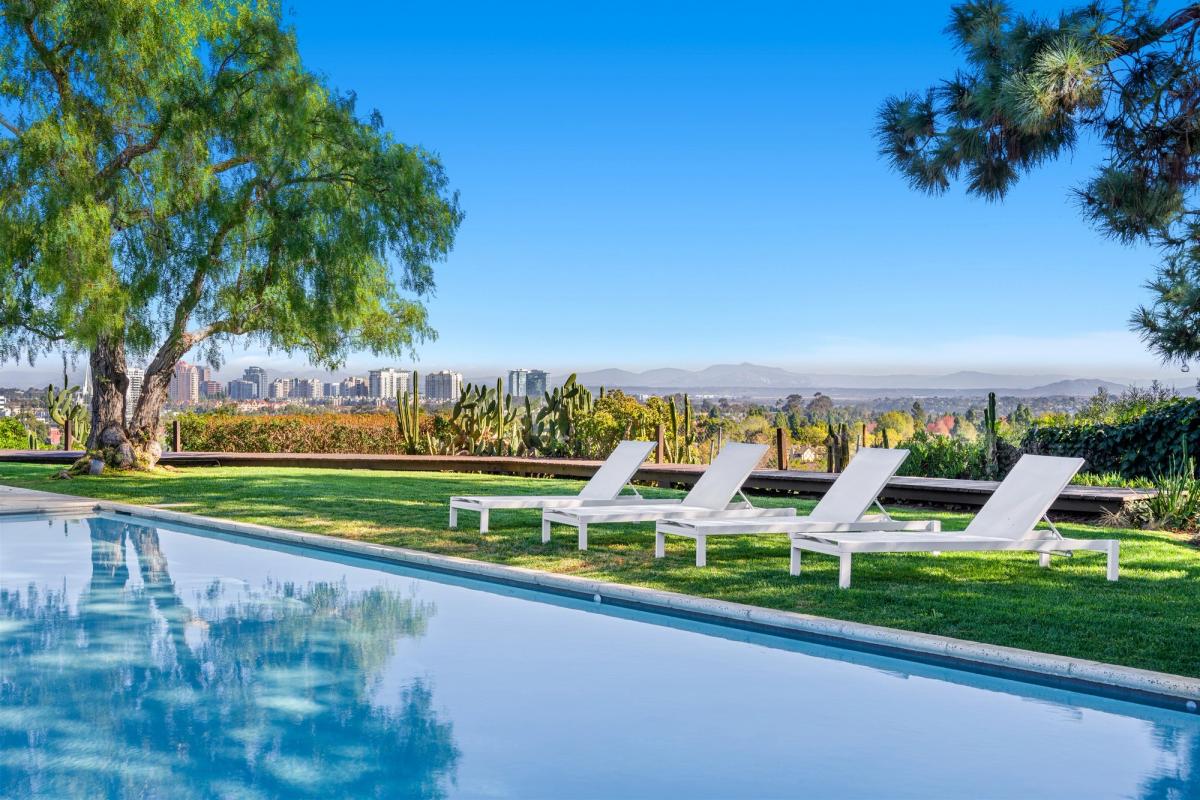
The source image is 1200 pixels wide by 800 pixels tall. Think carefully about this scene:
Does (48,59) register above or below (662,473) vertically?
above

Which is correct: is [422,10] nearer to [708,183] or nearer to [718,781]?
[708,183]

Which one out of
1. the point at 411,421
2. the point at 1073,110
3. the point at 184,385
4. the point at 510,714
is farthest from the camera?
the point at 411,421

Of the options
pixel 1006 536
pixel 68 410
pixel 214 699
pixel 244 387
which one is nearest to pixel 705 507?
pixel 1006 536

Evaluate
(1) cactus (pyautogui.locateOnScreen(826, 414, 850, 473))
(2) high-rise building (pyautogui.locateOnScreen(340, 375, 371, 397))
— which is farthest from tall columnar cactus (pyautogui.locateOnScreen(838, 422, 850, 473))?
(2) high-rise building (pyautogui.locateOnScreen(340, 375, 371, 397))

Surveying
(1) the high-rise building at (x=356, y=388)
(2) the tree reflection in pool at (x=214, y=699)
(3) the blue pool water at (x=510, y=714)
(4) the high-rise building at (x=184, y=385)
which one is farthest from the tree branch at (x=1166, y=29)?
(1) the high-rise building at (x=356, y=388)

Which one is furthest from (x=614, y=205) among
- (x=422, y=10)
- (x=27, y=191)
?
(x=27, y=191)

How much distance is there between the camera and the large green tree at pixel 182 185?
48.4 feet

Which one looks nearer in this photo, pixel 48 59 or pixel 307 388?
pixel 48 59

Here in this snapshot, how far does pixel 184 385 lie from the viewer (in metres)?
21.4

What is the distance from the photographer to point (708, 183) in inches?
1554

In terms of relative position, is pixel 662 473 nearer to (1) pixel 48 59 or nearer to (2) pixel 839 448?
(2) pixel 839 448

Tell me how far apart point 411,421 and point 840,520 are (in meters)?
14.1

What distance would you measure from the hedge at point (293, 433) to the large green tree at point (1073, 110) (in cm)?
1529

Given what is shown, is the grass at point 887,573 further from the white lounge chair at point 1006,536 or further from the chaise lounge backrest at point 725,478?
the chaise lounge backrest at point 725,478
